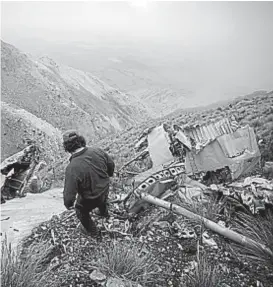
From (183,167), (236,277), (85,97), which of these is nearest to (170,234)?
(236,277)

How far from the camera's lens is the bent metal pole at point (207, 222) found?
3.40 metres

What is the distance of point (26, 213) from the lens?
4.91 meters

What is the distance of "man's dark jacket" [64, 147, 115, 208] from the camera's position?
3.35 metres

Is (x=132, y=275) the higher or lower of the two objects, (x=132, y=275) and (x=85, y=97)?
the higher

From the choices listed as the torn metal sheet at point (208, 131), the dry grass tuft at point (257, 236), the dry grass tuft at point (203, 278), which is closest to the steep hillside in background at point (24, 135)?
the torn metal sheet at point (208, 131)

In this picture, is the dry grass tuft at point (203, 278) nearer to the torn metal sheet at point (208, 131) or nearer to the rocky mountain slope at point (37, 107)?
the torn metal sheet at point (208, 131)

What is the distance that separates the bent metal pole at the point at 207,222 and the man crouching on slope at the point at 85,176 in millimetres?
669

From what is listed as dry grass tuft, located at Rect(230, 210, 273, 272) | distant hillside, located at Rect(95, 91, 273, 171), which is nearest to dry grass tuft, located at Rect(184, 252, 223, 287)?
dry grass tuft, located at Rect(230, 210, 273, 272)

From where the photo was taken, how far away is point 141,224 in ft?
13.2

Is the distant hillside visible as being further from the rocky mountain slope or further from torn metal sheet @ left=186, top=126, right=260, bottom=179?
the rocky mountain slope

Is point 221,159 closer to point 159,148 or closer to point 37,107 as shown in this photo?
point 159,148

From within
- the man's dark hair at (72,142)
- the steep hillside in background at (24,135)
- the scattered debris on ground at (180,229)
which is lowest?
the steep hillside in background at (24,135)

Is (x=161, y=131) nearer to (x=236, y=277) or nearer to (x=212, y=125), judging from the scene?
(x=212, y=125)

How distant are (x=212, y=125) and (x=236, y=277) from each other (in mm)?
3214
